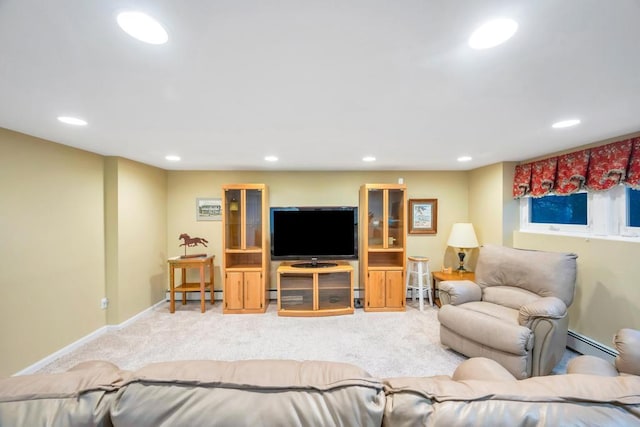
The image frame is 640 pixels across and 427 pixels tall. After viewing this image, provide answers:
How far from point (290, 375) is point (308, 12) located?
3.94 feet

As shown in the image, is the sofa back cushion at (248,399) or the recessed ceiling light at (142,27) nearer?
the sofa back cushion at (248,399)

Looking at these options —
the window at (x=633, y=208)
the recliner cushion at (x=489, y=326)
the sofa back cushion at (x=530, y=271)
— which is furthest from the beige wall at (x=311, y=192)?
the window at (x=633, y=208)

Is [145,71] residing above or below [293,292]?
above

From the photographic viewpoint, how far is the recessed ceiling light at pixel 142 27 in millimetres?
911

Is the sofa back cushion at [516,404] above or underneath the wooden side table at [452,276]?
above

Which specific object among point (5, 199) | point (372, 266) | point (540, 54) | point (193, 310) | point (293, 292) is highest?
point (540, 54)

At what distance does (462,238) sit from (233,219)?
3.49 metres

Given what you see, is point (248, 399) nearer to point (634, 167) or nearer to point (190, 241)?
A: point (634, 167)

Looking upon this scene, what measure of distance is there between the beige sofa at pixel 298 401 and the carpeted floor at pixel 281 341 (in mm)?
1831

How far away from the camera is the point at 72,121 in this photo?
1985 millimetres

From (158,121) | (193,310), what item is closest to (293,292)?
(193,310)

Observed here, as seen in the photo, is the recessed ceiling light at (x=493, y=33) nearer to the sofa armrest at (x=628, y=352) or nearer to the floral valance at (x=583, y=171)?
the sofa armrest at (x=628, y=352)

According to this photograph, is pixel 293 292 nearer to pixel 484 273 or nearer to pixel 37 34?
pixel 484 273

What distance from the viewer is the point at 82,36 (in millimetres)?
1013
